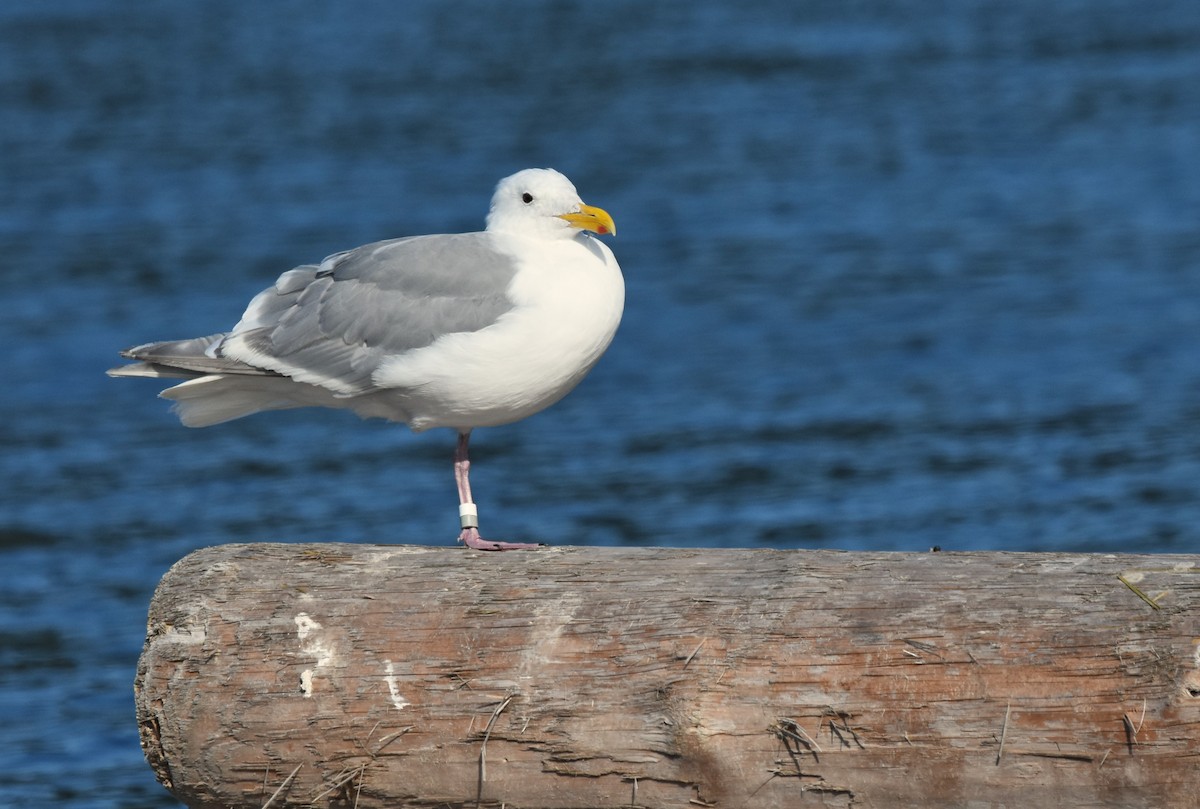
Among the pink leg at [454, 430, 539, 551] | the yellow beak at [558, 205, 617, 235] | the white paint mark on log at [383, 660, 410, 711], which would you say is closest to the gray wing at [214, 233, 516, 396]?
the yellow beak at [558, 205, 617, 235]

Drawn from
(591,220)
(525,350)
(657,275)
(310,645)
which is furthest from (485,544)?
(657,275)

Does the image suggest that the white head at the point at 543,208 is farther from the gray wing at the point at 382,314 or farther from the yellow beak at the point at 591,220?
the gray wing at the point at 382,314

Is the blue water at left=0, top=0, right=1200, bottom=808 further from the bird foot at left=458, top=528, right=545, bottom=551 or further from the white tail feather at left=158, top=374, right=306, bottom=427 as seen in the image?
the bird foot at left=458, top=528, right=545, bottom=551

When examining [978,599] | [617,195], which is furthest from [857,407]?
[978,599]

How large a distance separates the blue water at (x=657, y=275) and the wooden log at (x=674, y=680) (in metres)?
3.00

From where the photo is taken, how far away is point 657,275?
49.3 ft

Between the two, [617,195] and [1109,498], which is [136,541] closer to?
[1109,498]

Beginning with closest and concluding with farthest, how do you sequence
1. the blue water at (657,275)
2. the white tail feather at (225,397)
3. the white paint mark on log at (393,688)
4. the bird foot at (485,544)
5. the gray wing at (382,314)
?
the white paint mark on log at (393,688), the bird foot at (485,544), the gray wing at (382,314), the white tail feather at (225,397), the blue water at (657,275)

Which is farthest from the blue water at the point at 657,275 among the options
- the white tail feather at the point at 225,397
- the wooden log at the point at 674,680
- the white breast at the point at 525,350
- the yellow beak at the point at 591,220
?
the yellow beak at the point at 591,220

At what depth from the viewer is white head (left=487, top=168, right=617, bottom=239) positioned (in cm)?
538

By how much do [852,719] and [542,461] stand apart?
745cm

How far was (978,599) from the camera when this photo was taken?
4.02m

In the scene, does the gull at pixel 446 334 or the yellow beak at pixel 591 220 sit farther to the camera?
the yellow beak at pixel 591 220

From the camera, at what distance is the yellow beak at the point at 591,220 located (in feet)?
17.5
